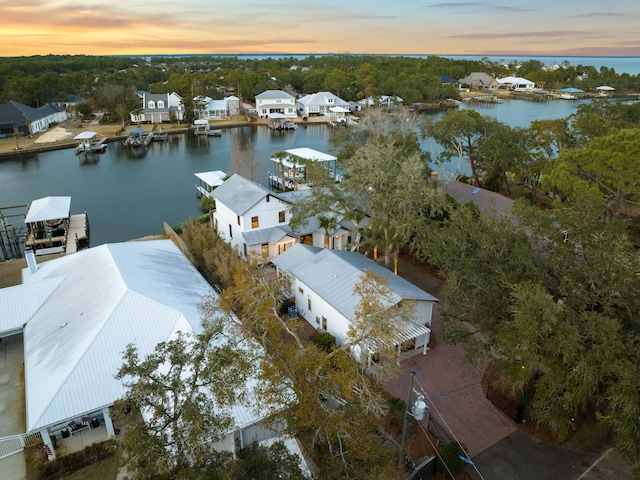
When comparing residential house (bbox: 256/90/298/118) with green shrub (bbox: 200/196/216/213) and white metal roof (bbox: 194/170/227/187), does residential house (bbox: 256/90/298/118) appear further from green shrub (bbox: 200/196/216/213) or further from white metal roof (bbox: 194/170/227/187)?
green shrub (bbox: 200/196/216/213)

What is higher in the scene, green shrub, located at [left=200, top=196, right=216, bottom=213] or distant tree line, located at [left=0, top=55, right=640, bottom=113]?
distant tree line, located at [left=0, top=55, right=640, bottom=113]

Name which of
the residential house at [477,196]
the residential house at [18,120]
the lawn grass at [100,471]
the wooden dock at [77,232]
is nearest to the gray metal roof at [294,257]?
the lawn grass at [100,471]

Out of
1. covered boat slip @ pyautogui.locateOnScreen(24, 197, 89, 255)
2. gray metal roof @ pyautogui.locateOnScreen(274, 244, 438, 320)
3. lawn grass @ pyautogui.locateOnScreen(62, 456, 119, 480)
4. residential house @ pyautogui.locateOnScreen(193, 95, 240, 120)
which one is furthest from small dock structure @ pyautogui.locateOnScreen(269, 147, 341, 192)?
residential house @ pyautogui.locateOnScreen(193, 95, 240, 120)

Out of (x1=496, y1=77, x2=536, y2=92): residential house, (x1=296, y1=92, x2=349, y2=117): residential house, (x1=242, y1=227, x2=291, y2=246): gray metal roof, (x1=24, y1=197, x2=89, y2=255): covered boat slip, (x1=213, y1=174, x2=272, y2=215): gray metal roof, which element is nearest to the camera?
(x1=242, y1=227, x2=291, y2=246): gray metal roof

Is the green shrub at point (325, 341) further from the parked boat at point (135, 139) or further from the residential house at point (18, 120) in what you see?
the residential house at point (18, 120)

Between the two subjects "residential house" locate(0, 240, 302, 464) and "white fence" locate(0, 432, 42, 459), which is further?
"white fence" locate(0, 432, 42, 459)

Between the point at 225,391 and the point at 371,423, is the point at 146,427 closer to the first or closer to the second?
the point at 225,391
